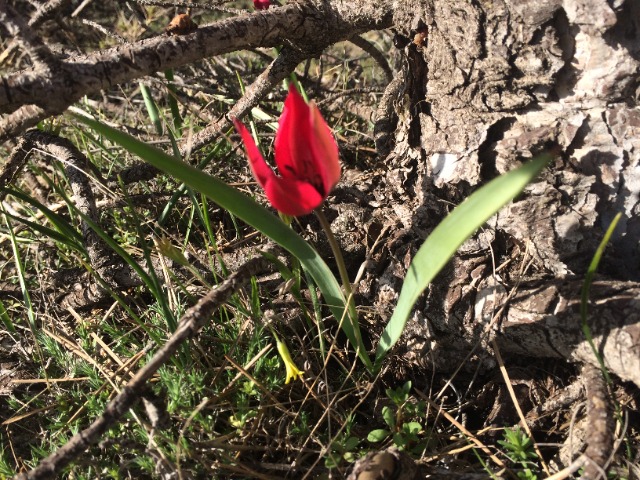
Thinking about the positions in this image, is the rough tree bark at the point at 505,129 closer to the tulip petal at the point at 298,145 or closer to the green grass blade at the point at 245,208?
the green grass blade at the point at 245,208

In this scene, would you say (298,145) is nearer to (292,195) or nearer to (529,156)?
(292,195)

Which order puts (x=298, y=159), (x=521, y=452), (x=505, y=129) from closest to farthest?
(x=298, y=159), (x=521, y=452), (x=505, y=129)

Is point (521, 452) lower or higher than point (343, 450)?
lower

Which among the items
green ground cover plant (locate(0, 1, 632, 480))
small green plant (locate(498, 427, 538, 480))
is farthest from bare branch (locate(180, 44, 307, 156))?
small green plant (locate(498, 427, 538, 480))

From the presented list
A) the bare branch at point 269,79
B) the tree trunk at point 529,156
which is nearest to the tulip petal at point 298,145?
the tree trunk at point 529,156

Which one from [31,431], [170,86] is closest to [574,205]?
[170,86]

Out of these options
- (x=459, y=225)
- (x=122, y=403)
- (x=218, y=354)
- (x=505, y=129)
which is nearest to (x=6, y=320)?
(x=218, y=354)
